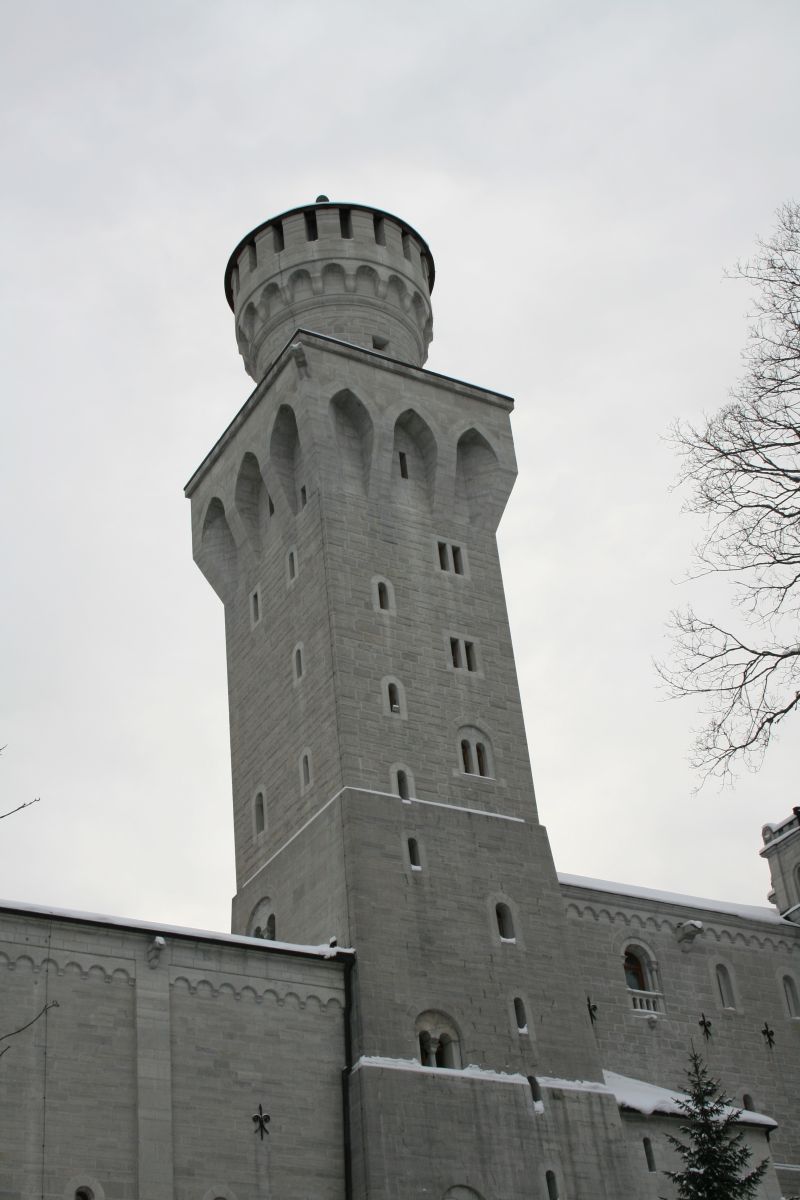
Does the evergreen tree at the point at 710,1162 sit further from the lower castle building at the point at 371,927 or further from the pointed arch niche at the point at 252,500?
the pointed arch niche at the point at 252,500

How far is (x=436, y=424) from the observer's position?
4066cm

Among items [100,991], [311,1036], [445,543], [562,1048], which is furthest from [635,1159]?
[445,543]

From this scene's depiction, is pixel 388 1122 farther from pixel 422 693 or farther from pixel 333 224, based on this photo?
pixel 333 224

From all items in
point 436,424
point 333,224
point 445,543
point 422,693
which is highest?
point 333,224

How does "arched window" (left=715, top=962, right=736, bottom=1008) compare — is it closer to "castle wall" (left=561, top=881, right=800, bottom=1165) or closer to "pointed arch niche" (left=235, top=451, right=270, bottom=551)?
"castle wall" (left=561, top=881, right=800, bottom=1165)

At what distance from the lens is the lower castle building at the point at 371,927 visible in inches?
1112

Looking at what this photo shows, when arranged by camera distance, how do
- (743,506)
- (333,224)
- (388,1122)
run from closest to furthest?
(743,506) → (388,1122) → (333,224)

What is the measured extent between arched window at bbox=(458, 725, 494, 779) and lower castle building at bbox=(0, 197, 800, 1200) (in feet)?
0.29

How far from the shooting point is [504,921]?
34031 millimetres

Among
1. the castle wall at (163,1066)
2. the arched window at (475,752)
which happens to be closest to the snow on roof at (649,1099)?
the castle wall at (163,1066)

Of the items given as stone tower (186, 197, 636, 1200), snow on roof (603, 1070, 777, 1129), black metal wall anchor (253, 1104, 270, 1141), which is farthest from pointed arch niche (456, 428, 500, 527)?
black metal wall anchor (253, 1104, 270, 1141)

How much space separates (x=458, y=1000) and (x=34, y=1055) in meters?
9.19

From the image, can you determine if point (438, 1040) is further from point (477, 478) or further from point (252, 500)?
point (252, 500)

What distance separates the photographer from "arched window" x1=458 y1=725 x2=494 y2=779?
3591cm
